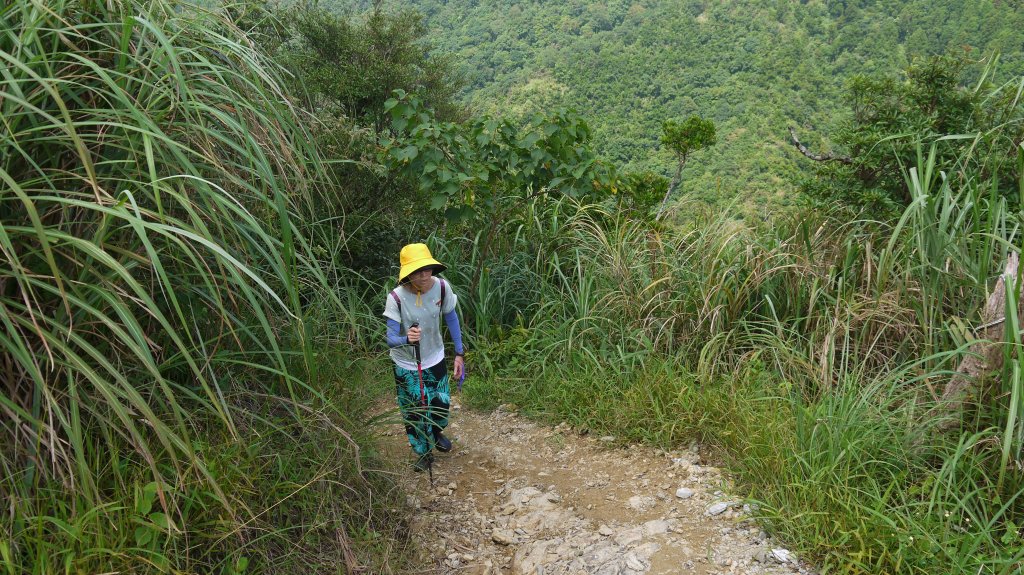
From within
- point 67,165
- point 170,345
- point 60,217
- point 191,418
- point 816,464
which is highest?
point 67,165

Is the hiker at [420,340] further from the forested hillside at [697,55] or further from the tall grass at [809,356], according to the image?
the forested hillside at [697,55]

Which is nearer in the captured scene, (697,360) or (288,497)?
(288,497)

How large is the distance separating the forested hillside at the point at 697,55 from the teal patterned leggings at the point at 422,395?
1152cm

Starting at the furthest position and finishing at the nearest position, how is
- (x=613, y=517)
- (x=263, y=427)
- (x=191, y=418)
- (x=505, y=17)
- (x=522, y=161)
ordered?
(x=505, y=17), (x=522, y=161), (x=613, y=517), (x=263, y=427), (x=191, y=418)

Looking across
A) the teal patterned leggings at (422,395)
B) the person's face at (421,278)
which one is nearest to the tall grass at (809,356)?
the teal patterned leggings at (422,395)

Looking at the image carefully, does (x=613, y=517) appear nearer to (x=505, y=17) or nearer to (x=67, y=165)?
(x=67, y=165)

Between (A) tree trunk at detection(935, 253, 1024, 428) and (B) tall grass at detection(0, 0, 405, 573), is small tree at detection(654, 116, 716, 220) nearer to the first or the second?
(A) tree trunk at detection(935, 253, 1024, 428)

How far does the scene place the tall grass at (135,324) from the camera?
206 centimetres

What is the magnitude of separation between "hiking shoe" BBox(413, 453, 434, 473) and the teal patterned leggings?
0.13 feet

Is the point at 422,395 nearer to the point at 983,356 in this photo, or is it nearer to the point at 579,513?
the point at 579,513

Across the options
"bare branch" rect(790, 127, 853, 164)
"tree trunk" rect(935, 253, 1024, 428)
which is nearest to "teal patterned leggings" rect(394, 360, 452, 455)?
"tree trunk" rect(935, 253, 1024, 428)

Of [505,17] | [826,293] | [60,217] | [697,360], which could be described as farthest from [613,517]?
[505,17]

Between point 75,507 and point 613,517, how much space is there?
2.48m

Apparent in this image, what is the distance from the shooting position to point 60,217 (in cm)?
237
